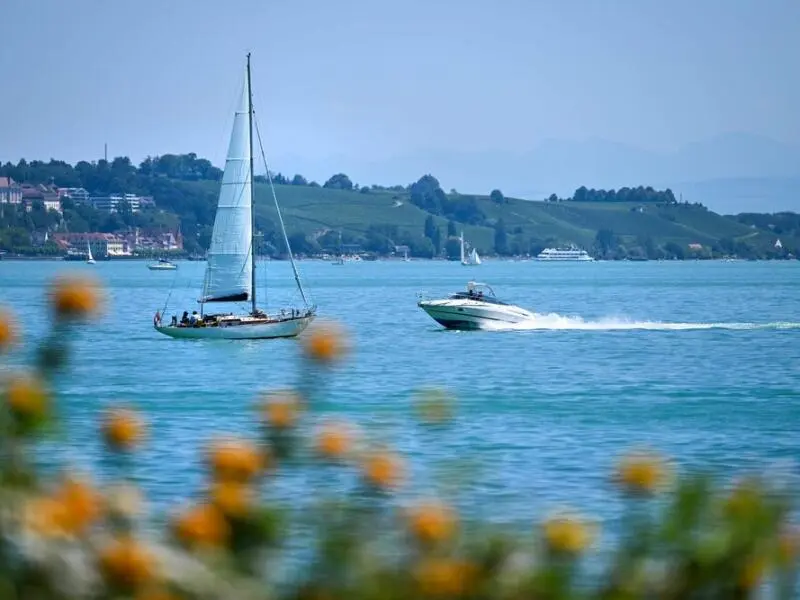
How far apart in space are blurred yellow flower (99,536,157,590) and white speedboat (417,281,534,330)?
56.4m

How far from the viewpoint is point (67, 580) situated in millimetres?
3332

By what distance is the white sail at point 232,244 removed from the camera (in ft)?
179

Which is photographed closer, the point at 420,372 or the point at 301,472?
the point at 301,472

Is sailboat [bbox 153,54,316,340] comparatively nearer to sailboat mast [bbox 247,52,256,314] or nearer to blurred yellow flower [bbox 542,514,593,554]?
sailboat mast [bbox 247,52,256,314]

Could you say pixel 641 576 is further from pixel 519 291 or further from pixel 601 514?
pixel 519 291

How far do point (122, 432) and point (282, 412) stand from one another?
0.42 metres

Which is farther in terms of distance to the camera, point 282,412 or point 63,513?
point 282,412

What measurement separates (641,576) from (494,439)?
21.8 meters

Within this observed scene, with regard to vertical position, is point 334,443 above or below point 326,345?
below

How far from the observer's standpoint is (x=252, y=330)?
5156 centimetres

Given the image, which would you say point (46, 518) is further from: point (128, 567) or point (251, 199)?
point (251, 199)

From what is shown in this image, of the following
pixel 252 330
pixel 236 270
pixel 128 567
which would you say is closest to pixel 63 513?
pixel 128 567

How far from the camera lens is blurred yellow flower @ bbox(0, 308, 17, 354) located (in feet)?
13.1

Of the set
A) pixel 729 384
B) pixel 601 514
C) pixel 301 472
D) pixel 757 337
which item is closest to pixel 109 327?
pixel 757 337
